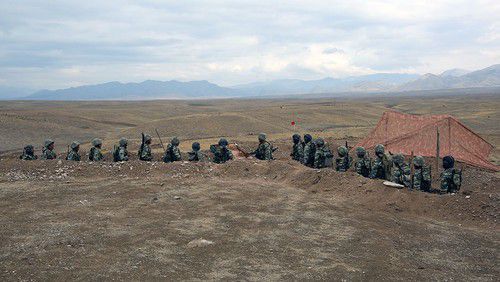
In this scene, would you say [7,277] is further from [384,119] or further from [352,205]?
[384,119]

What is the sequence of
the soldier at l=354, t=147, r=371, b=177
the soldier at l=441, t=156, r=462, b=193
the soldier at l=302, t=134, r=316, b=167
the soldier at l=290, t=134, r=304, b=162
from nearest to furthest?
1. the soldier at l=441, t=156, r=462, b=193
2. the soldier at l=354, t=147, r=371, b=177
3. the soldier at l=302, t=134, r=316, b=167
4. the soldier at l=290, t=134, r=304, b=162

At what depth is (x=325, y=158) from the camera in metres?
18.5

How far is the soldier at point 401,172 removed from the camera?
1462 cm

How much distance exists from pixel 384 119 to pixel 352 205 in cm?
924

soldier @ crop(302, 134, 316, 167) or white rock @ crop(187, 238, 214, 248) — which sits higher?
soldier @ crop(302, 134, 316, 167)

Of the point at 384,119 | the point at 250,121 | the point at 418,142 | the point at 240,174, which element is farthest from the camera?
the point at 250,121

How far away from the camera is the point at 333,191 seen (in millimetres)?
14484

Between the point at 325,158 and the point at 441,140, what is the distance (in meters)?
5.05

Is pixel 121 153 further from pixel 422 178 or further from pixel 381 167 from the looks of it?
pixel 422 178

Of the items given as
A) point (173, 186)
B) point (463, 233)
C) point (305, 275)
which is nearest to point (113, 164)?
point (173, 186)

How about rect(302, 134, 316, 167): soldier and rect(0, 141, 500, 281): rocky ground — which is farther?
rect(302, 134, 316, 167): soldier

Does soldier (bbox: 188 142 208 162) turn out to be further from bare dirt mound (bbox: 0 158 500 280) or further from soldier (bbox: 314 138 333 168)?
soldier (bbox: 314 138 333 168)

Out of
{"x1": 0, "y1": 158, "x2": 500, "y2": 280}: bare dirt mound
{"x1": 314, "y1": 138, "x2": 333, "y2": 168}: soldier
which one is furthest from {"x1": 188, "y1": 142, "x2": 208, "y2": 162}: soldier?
{"x1": 314, "y1": 138, "x2": 333, "y2": 168}: soldier

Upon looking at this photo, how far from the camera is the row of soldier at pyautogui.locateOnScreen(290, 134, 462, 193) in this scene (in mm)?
14250
